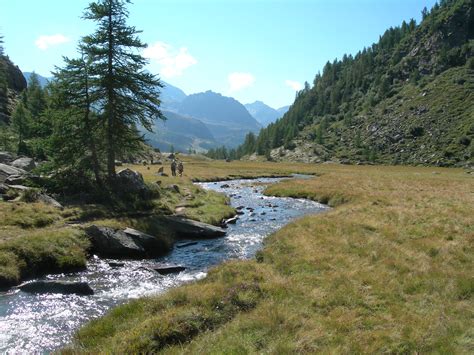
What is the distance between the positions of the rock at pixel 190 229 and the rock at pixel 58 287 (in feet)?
32.9

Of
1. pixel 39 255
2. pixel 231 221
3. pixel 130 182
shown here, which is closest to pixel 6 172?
pixel 130 182

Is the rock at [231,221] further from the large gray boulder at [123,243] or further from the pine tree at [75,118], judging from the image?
the pine tree at [75,118]

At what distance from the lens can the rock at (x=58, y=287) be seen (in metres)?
14.0

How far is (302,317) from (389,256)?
26.5 ft

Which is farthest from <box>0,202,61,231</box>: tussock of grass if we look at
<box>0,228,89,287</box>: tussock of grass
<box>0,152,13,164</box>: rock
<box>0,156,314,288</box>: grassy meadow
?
<box>0,152,13,164</box>: rock

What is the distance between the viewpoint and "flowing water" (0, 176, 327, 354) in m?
10.8

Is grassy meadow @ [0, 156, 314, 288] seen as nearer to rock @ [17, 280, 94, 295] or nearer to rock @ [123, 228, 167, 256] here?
rock @ [123, 228, 167, 256]

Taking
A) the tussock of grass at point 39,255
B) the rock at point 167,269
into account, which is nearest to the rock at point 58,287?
the tussock of grass at point 39,255

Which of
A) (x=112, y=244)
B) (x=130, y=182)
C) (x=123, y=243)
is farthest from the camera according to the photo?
(x=130, y=182)

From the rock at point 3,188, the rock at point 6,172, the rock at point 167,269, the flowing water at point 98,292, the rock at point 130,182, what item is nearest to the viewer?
the flowing water at point 98,292

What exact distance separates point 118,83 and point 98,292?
2058cm

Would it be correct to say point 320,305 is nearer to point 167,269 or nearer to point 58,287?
point 167,269

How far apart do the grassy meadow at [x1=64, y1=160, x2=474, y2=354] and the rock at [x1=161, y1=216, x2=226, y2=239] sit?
6430mm

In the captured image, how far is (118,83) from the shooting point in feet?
98.9
